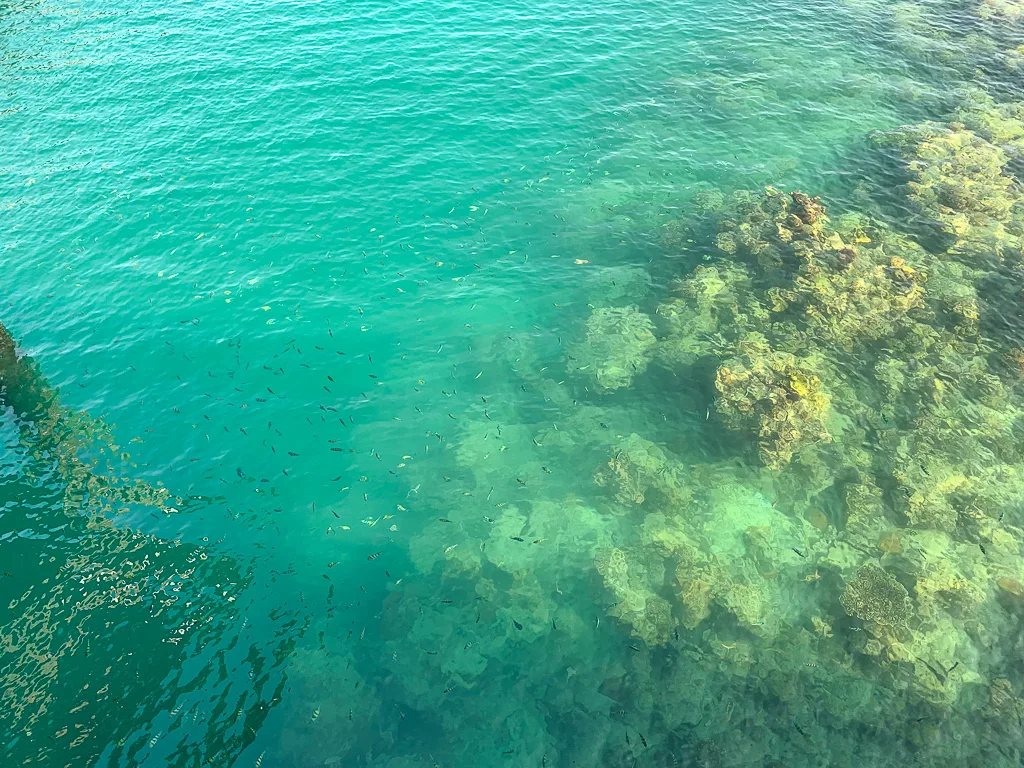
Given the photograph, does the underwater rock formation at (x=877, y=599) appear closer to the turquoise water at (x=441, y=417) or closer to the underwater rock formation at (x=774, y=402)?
the turquoise water at (x=441, y=417)

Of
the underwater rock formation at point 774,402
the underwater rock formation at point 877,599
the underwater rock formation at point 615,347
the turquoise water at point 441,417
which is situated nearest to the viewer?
the turquoise water at point 441,417

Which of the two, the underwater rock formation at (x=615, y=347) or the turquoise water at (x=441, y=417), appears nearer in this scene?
the turquoise water at (x=441, y=417)

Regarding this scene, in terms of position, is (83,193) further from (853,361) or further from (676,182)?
(853,361)

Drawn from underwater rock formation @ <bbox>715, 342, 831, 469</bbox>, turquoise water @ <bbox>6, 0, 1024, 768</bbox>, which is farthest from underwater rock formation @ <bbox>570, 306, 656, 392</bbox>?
underwater rock formation @ <bbox>715, 342, 831, 469</bbox>

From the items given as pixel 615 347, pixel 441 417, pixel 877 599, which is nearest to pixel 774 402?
pixel 615 347

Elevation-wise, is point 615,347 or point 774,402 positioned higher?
point 615,347

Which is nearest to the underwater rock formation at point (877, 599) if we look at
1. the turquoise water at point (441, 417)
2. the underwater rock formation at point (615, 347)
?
the turquoise water at point (441, 417)

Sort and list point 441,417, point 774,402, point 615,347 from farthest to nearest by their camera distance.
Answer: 1. point 615,347
2. point 441,417
3. point 774,402

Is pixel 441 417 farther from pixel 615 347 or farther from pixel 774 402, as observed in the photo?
pixel 774 402

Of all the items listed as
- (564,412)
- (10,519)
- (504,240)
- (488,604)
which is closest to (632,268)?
(504,240)

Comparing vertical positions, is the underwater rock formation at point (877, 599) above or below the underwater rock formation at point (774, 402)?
below
